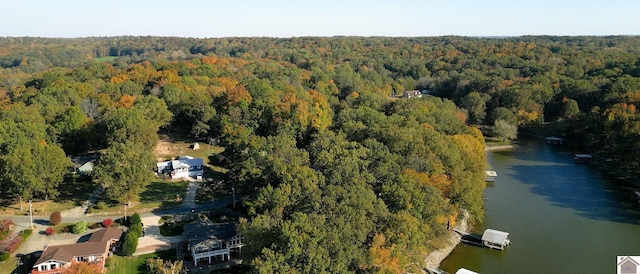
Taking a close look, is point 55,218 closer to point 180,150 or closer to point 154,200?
point 154,200

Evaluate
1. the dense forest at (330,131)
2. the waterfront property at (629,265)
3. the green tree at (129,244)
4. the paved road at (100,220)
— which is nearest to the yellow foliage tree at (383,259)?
the dense forest at (330,131)

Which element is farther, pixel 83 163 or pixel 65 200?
pixel 83 163

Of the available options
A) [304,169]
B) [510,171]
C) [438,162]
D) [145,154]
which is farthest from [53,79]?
[510,171]

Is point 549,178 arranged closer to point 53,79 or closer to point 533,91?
point 533,91

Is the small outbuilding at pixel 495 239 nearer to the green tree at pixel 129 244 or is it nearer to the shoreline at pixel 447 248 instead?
the shoreline at pixel 447 248

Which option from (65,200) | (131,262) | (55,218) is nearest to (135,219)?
(131,262)

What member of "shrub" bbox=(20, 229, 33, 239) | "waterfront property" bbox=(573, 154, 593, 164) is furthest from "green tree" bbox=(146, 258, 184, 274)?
"waterfront property" bbox=(573, 154, 593, 164)
